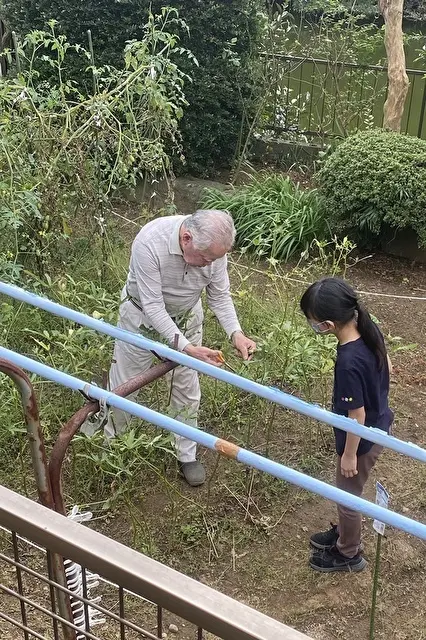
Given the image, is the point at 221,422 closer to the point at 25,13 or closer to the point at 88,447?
the point at 88,447

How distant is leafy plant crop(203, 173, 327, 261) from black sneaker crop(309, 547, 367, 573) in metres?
2.88

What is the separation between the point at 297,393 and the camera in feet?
12.9

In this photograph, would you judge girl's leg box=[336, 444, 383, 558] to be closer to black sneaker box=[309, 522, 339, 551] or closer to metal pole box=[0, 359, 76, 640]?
black sneaker box=[309, 522, 339, 551]

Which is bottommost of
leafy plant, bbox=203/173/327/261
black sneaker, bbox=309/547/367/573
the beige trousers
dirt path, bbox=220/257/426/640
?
dirt path, bbox=220/257/426/640

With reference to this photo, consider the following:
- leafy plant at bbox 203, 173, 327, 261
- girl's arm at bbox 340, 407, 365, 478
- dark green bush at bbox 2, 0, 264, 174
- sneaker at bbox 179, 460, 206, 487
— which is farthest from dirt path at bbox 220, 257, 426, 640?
dark green bush at bbox 2, 0, 264, 174

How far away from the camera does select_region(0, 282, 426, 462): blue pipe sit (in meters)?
1.99

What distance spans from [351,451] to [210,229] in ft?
3.09

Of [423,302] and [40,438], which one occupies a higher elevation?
[40,438]

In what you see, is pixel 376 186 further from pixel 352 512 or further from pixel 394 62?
pixel 352 512

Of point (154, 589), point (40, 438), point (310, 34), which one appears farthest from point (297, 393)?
point (310, 34)

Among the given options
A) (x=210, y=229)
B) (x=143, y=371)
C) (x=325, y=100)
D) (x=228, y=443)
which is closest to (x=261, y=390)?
(x=228, y=443)

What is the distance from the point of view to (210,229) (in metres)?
2.76

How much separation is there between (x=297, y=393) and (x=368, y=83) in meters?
5.18

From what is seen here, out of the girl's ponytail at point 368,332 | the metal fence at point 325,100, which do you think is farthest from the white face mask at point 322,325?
the metal fence at point 325,100
